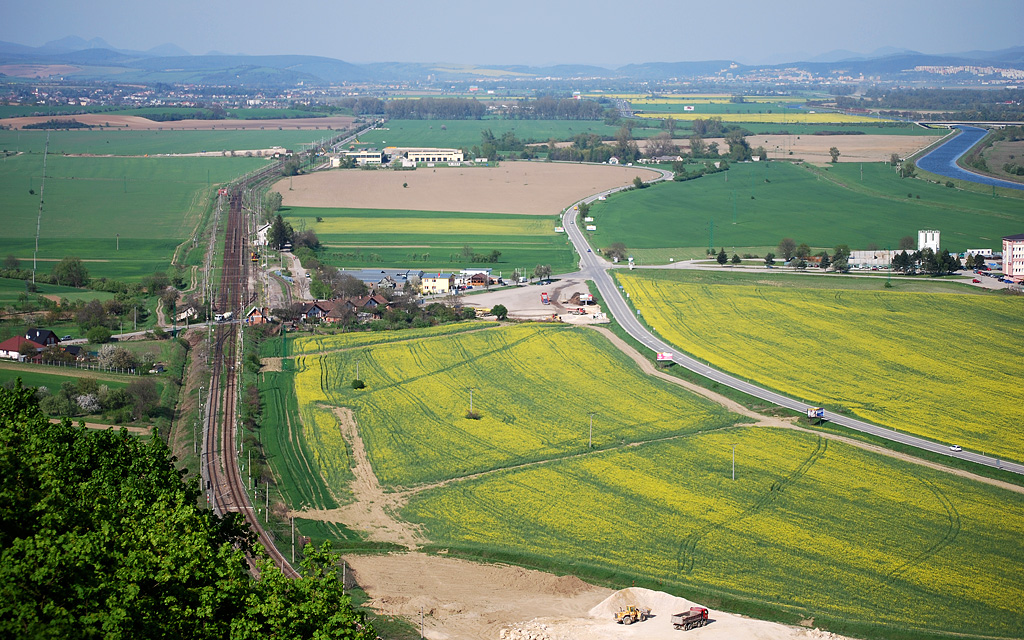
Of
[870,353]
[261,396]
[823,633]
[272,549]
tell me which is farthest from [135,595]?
[870,353]

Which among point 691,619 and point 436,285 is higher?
point 436,285

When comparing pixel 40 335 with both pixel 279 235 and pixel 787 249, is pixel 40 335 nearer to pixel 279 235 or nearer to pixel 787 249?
pixel 279 235

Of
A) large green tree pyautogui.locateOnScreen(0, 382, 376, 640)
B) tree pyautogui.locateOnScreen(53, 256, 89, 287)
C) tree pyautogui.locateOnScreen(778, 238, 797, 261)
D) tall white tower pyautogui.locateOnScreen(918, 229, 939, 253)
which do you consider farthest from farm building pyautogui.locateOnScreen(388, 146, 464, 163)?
large green tree pyautogui.locateOnScreen(0, 382, 376, 640)

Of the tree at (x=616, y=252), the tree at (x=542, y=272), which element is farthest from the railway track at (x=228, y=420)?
the tree at (x=616, y=252)

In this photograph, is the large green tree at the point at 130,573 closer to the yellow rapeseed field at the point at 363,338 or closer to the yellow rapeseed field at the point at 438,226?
the yellow rapeseed field at the point at 363,338

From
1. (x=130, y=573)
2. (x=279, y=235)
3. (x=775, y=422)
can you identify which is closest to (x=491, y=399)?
(x=775, y=422)

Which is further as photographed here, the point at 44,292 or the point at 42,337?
the point at 44,292

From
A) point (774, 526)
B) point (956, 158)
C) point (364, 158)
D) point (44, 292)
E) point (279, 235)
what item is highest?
point (364, 158)

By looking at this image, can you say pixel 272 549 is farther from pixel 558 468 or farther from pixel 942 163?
pixel 942 163
